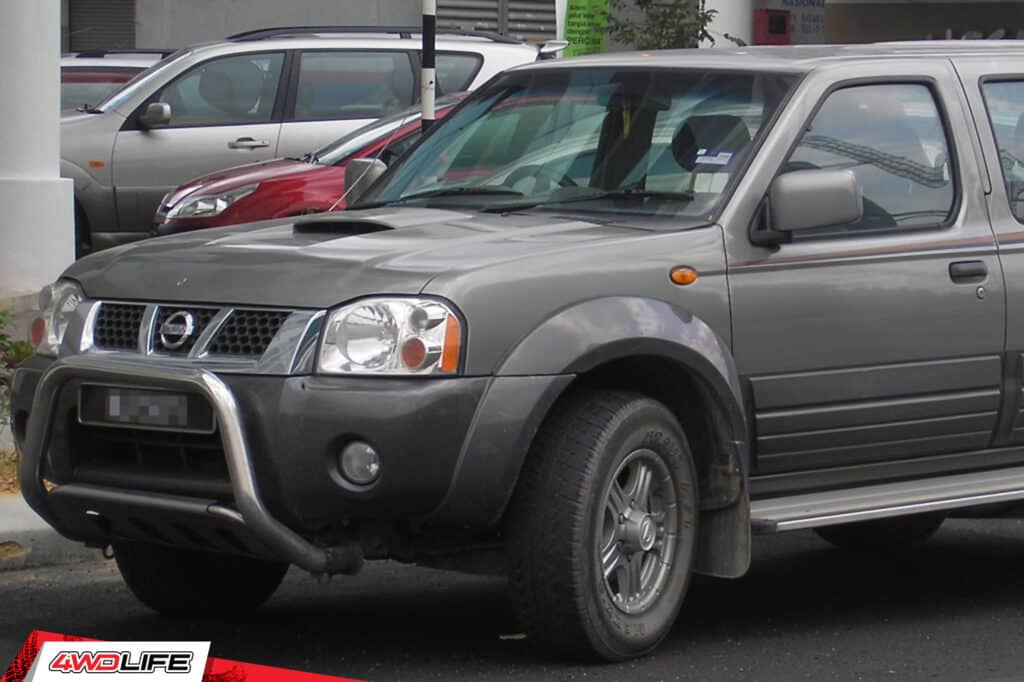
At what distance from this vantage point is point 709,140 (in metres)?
6.36

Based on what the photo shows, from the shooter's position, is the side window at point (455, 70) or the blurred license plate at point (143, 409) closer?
the blurred license plate at point (143, 409)

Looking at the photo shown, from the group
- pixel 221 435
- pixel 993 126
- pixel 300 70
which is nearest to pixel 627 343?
pixel 221 435

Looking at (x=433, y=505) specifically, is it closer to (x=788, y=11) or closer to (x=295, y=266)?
(x=295, y=266)

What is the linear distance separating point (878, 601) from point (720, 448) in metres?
1.35

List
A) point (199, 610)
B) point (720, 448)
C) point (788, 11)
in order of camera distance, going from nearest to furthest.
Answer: point (720, 448)
point (199, 610)
point (788, 11)

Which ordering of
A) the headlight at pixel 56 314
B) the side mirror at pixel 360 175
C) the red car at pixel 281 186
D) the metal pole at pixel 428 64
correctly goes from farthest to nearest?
1. the red car at pixel 281 186
2. the metal pole at pixel 428 64
3. the side mirror at pixel 360 175
4. the headlight at pixel 56 314

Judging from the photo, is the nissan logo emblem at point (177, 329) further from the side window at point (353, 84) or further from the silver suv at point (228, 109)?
the side window at point (353, 84)

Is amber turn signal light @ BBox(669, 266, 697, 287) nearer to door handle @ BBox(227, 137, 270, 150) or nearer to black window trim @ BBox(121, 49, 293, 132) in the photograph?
door handle @ BBox(227, 137, 270, 150)

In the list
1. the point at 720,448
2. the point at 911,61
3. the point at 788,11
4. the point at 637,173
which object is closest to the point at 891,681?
the point at 720,448

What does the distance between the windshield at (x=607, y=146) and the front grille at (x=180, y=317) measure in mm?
1177

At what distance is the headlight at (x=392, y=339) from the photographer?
5.33m

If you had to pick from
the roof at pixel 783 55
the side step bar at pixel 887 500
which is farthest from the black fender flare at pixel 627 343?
the roof at pixel 783 55

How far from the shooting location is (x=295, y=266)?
554cm

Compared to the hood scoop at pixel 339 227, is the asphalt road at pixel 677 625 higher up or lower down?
lower down
